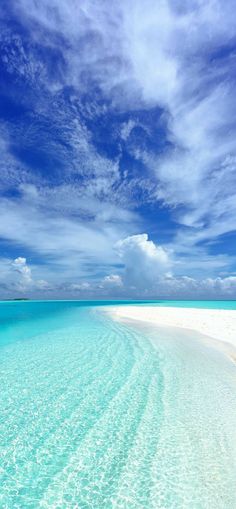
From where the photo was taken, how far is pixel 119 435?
662 centimetres

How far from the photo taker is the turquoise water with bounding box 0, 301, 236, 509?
187 inches

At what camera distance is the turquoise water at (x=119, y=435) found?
A: 187 inches

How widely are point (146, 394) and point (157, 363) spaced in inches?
150

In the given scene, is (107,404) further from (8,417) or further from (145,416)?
(8,417)

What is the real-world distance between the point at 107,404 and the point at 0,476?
366 cm

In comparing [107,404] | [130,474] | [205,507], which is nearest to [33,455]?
[130,474]

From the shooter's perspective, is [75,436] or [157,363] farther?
[157,363]

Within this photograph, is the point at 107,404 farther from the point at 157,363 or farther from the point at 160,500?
the point at 157,363

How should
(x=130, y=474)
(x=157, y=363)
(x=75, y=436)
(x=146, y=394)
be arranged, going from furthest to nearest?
(x=157, y=363) → (x=146, y=394) → (x=75, y=436) → (x=130, y=474)

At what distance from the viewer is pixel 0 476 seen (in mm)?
5297

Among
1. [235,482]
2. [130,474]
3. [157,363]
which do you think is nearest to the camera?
[235,482]

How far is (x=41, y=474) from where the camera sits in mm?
5312

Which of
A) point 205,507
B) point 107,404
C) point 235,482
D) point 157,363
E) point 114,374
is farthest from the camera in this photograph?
point 157,363

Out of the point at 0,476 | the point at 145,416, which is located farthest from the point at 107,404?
the point at 0,476
